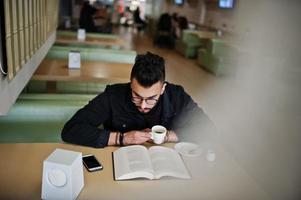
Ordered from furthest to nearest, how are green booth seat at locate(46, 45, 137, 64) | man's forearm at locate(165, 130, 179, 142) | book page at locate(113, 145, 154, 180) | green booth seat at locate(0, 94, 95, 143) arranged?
green booth seat at locate(46, 45, 137, 64), green booth seat at locate(0, 94, 95, 143), man's forearm at locate(165, 130, 179, 142), book page at locate(113, 145, 154, 180)

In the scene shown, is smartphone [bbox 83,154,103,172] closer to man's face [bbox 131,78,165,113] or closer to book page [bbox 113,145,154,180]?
book page [bbox 113,145,154,180]

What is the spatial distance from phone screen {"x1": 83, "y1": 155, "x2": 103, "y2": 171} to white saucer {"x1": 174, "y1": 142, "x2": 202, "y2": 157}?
15.8 inches

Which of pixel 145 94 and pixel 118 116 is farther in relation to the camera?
pixel 118 116

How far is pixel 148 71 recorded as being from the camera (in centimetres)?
143

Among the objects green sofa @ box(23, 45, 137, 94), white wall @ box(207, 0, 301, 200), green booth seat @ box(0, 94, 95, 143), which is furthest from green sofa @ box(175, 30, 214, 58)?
green booth seat @ box(0, 94, 95, 143)

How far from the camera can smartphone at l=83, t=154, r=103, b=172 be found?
122 cm

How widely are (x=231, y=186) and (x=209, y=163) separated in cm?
18

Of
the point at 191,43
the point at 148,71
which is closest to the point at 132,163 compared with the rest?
the point at 148,71

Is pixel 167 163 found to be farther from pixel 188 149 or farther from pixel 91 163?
pixel 91 163

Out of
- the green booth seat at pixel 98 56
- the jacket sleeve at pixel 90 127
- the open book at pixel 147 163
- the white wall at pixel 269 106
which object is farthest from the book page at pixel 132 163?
the green booth seat at pixel 98 56

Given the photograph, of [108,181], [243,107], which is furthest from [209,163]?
[243,107]

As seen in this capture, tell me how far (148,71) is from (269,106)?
3.20m

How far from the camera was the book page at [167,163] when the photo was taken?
4.00ft

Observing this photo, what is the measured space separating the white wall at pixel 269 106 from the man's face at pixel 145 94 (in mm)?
733
